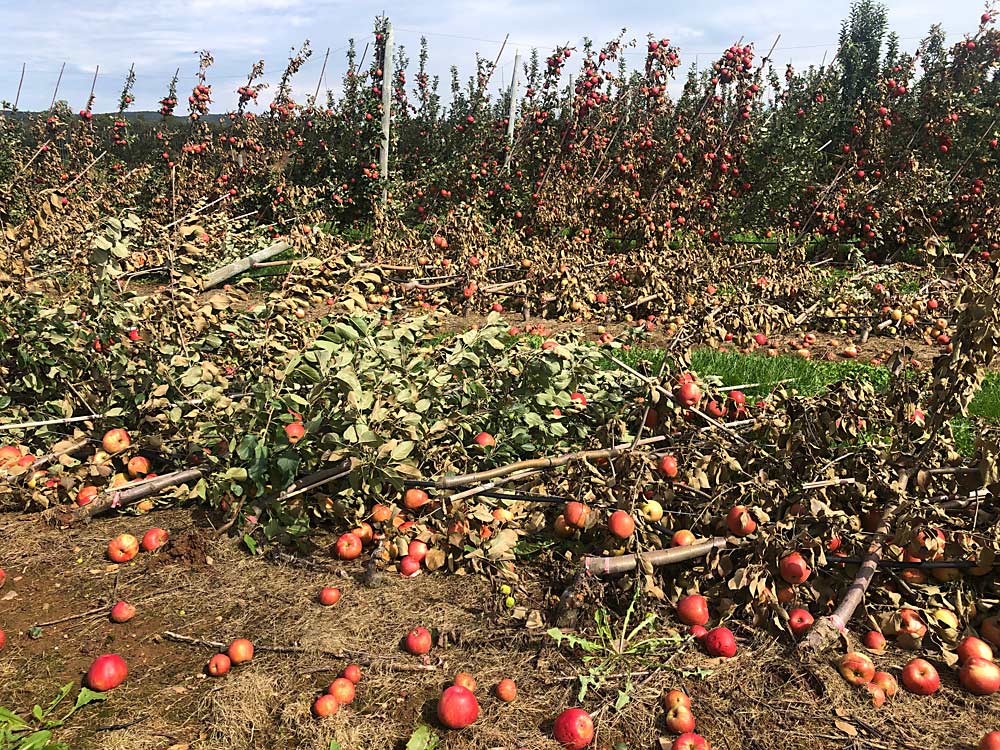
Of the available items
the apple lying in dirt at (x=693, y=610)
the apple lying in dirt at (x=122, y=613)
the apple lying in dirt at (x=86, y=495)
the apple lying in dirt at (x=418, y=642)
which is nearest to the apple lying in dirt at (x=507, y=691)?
the apple lying in dirt at (x=418, y=642)

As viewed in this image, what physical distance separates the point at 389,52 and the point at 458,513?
872cm

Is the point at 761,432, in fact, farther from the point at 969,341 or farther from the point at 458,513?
the point at 458,513

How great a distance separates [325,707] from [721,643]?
4.36 feet

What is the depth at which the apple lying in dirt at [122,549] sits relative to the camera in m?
3.06

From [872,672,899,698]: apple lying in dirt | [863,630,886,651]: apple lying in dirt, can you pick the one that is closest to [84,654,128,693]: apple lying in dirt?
[872,672,899,698]: apple lying in dirt

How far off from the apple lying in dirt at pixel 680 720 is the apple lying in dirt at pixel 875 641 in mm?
797

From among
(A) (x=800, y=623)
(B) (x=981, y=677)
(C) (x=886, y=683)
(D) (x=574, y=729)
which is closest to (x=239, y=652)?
(D) (x=574, y=729)

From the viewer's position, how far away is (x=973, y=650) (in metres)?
2.39

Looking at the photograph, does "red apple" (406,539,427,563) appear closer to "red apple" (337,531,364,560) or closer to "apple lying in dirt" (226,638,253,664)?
"red apple" (337,531,364,560)

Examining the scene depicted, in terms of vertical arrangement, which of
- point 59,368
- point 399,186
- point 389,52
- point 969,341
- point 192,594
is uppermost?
point 389,52

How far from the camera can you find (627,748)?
A: 212 centimetres

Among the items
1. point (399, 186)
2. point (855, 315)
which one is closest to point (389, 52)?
point (399, 186)

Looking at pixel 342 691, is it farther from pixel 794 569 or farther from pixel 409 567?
pixel 794 569

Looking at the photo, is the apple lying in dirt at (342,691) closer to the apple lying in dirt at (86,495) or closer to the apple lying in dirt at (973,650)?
the apple lying in dirt at (86,495)
